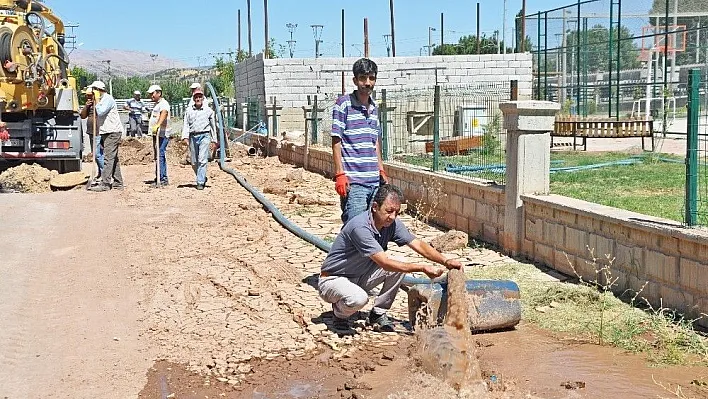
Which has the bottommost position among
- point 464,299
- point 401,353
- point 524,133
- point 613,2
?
point 401,353

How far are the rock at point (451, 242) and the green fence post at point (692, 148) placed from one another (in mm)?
2856

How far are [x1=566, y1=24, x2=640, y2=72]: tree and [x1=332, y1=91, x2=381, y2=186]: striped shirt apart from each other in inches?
653

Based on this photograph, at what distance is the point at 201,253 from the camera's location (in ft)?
29.3

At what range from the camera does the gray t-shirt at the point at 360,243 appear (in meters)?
5.64

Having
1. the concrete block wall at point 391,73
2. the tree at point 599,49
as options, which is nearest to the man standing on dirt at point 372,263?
the tree at point 599,49

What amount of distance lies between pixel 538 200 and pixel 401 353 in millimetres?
2637

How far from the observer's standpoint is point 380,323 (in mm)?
6000

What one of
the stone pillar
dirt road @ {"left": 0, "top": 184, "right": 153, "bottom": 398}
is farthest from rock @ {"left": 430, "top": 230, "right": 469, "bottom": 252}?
dirt road @ {"left": 0, "top": 184, "right": 153, "bottom": 398}

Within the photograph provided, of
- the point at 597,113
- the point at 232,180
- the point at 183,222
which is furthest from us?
the point at 597,113

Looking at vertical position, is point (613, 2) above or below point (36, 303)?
above

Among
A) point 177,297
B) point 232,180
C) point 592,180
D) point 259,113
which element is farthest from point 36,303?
point 259,113

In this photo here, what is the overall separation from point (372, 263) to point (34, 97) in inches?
463

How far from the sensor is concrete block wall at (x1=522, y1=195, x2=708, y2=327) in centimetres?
560

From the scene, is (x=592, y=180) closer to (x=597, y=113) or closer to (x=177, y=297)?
(x=177, y=297)
